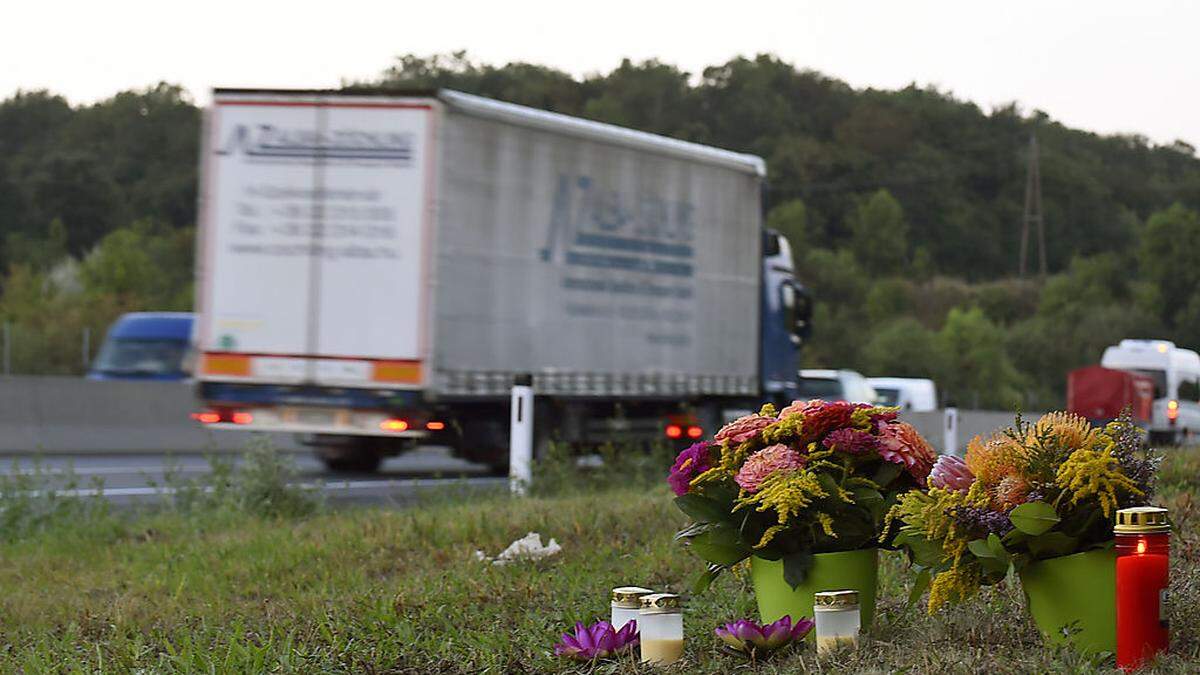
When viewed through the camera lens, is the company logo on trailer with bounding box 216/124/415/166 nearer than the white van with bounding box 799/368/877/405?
Yes

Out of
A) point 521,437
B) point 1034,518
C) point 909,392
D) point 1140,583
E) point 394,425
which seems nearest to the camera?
point 1140,583

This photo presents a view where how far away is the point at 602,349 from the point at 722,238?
2.90 metres

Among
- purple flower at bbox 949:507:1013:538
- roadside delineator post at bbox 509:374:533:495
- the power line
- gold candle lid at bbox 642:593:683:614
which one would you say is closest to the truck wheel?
roadside delineator post at bbox 509:374:533:495

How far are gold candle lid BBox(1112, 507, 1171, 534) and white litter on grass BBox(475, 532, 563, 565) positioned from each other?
395cm

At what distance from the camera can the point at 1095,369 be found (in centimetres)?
3562

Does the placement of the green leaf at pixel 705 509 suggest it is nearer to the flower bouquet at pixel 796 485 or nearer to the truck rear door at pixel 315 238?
the flower bouquet at pixel 796 485

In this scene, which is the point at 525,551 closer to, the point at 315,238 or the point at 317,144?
the point at 315,238

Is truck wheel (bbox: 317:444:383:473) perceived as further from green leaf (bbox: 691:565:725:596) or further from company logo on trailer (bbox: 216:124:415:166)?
green leaf (bbox: 691:565:725:596)

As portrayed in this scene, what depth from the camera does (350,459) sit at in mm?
19781

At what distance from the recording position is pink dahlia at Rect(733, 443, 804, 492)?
5.58 m

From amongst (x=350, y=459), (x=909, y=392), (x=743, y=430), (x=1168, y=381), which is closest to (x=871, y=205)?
(x=1168, y=381)

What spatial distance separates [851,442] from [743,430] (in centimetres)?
37

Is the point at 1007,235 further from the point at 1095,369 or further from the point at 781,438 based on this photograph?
the point at 781,438

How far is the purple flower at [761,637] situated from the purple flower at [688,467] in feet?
2.22
